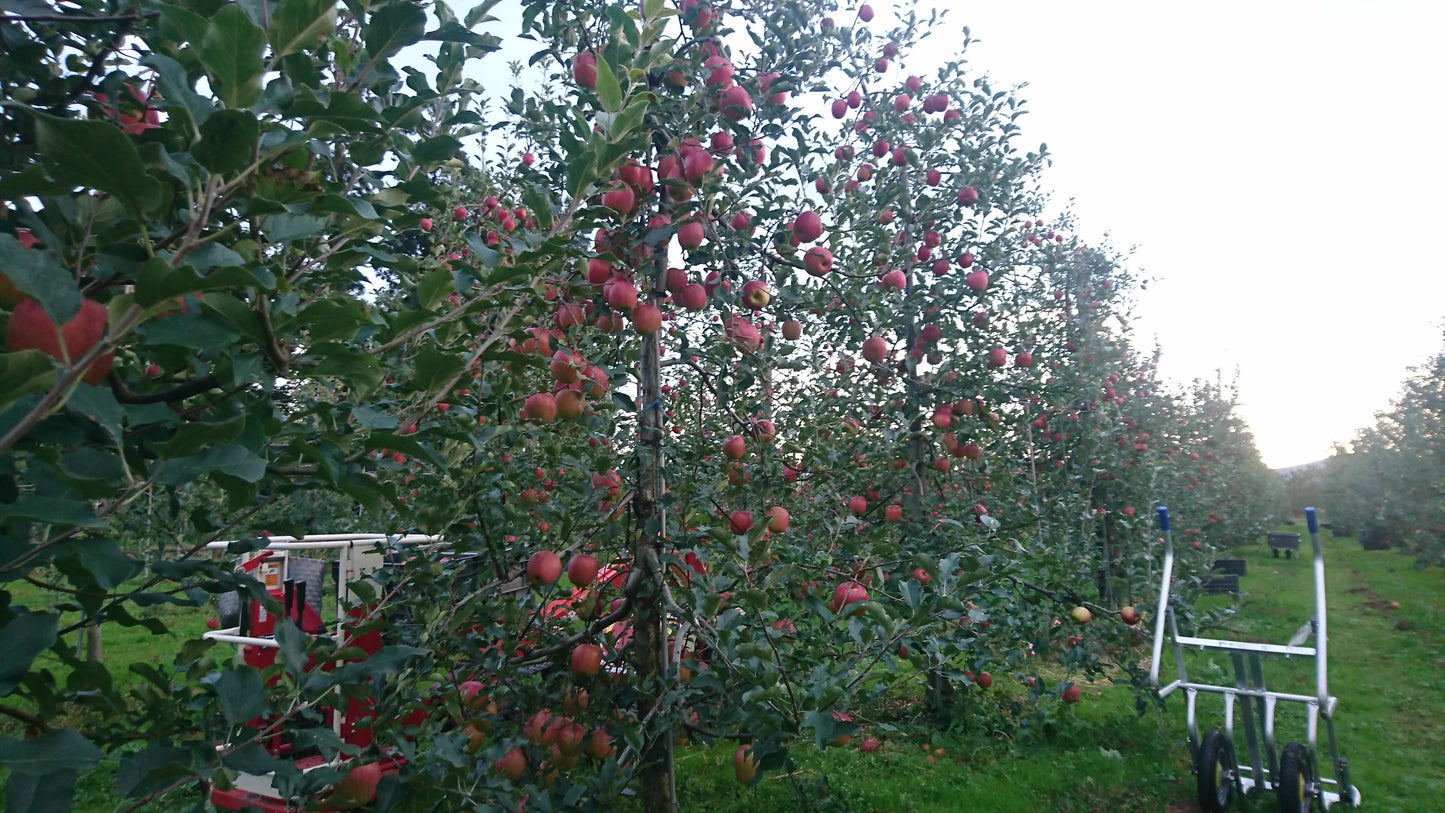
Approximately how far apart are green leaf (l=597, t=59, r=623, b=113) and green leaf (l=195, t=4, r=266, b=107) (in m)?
0.65

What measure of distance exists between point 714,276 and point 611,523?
3.43 feet

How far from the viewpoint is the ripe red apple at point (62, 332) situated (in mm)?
927

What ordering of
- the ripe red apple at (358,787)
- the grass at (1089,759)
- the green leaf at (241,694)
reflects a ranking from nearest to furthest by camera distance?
the green leaf at (241,694) → the ripe red apple at (358,787) → the grass at (1089,759)

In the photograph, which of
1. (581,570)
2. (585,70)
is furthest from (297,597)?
(585,70)

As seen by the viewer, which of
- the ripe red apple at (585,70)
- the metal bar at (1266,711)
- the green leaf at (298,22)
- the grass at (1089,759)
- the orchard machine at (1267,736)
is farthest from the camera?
the grass at (1089,759)

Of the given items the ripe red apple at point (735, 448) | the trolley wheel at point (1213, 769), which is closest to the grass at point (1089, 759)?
the trolley wheel at point (1213, 769)

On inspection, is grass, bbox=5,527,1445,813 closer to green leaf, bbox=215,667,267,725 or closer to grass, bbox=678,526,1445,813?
grass, bbox=678,526,1445,813

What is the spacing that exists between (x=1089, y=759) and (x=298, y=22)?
5.92m

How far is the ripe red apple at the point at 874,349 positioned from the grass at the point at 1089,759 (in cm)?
194

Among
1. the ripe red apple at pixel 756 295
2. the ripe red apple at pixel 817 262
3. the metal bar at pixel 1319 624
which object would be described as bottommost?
the metal bar at pixel 1319 624

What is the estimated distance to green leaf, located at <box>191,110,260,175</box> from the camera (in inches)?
35.1

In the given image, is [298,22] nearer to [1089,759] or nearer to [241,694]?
[241,694]

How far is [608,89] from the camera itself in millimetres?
1489

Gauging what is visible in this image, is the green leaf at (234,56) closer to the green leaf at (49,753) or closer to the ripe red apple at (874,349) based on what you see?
the green leaf at (49,753)
